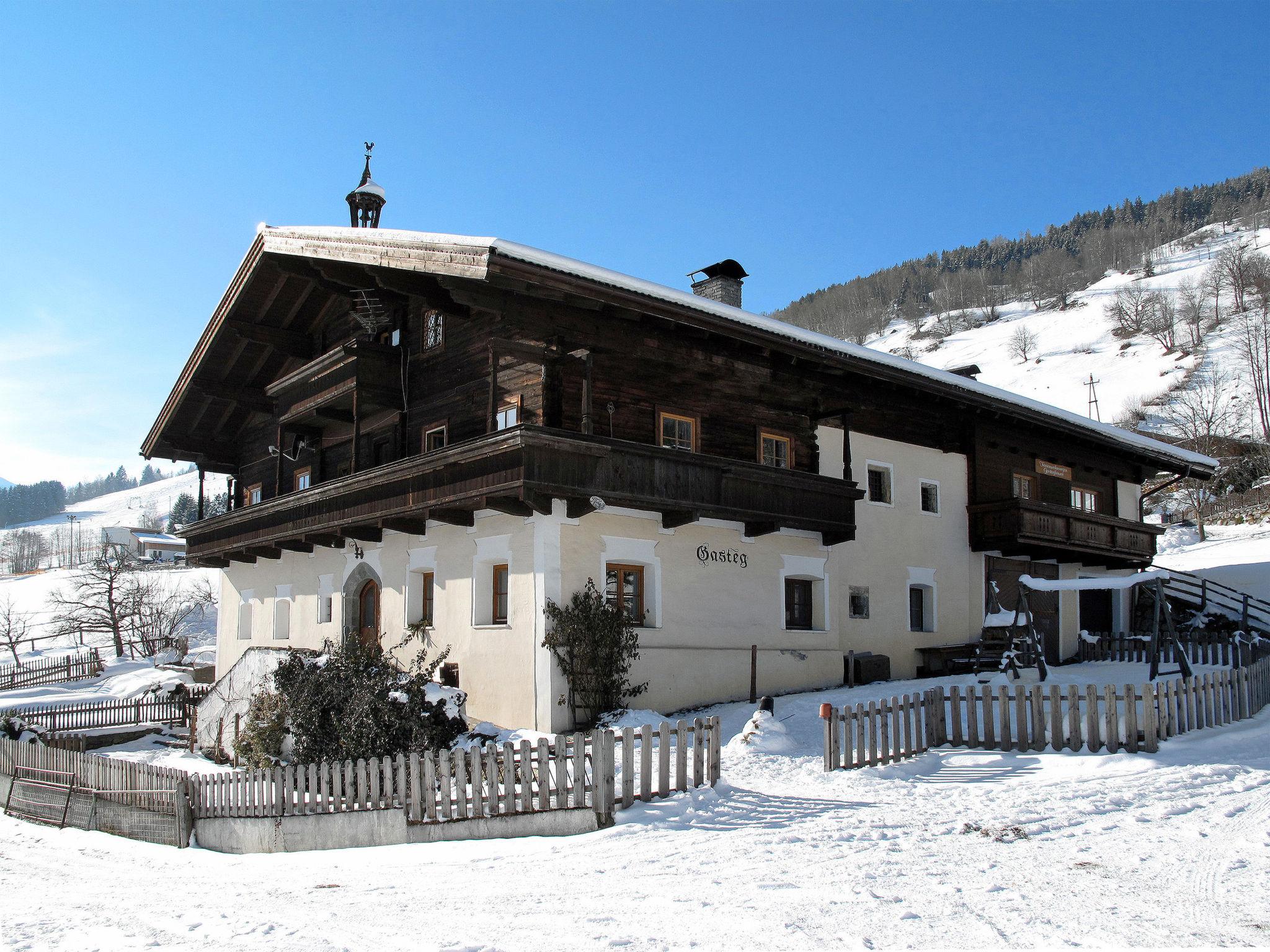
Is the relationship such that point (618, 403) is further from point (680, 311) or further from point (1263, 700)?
point (1263, 700)

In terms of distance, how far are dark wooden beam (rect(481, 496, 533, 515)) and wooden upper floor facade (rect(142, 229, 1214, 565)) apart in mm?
41

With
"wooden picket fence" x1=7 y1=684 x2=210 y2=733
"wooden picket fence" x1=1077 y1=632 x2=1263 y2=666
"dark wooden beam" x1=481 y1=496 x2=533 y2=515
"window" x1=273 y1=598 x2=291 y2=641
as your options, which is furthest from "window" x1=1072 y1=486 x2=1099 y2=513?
"wooden picket fence" x1=7 y1=684 x2=210 y2=733

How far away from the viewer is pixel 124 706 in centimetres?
2505

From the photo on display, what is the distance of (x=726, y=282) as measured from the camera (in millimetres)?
24500

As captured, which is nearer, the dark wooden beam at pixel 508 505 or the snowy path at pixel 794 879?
the snowy path at pixel 794 879

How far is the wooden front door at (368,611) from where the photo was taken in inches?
825

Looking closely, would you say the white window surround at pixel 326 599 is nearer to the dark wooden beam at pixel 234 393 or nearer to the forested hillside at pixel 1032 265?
the dark wooden beam at pixel 234 393

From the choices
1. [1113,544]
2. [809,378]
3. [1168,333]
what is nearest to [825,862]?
[809,378]

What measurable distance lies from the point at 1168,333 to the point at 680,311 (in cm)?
8619

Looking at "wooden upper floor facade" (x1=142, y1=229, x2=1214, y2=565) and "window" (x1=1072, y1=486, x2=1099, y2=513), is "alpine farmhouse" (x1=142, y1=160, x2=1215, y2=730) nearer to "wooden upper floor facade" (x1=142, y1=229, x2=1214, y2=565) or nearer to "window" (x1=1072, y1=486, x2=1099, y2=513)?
"wooden upper floor facade" (x1=142, y1=229, x2=1214, y2=565)

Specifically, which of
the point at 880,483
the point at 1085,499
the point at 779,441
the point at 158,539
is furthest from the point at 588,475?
the point at 158,539

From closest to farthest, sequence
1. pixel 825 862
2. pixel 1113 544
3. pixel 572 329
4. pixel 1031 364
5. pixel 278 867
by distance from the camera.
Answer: pixel 825 862 → pixel 278 867 → pixel 572 329 → pixel 1113 544 → pixel 1031 364

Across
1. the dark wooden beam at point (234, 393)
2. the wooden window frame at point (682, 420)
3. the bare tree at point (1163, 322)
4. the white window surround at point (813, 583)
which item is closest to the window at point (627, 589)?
the wooden window frame at point (682, 420)

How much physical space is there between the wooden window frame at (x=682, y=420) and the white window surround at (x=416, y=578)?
4.88m
